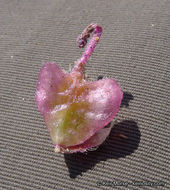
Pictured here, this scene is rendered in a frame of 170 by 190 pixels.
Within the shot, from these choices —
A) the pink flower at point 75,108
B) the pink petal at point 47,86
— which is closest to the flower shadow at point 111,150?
the pink flower at point 75,108

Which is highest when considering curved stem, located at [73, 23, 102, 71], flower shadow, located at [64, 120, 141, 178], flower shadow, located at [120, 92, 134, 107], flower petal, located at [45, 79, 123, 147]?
curved stem, located at [73, 23, 102, 71]

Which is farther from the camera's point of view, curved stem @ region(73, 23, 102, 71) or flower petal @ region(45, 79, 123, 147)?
curved stem @ region(73, 23, 102, 71)

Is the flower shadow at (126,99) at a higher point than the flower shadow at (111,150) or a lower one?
higher

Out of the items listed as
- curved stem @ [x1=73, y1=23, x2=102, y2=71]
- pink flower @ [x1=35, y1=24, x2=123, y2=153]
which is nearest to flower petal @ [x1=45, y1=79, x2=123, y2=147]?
pink flower @ [x1=35, y1=24, x2=123, y2=153]

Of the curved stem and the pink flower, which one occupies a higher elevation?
the curved stem

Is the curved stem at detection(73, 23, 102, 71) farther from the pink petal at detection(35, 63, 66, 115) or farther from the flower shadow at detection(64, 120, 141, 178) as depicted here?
the flower shadow at detection(64, 120, 141, 178)

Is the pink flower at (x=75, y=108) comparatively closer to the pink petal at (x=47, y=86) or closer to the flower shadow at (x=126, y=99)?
the pink petal at (x=47, y=86)
